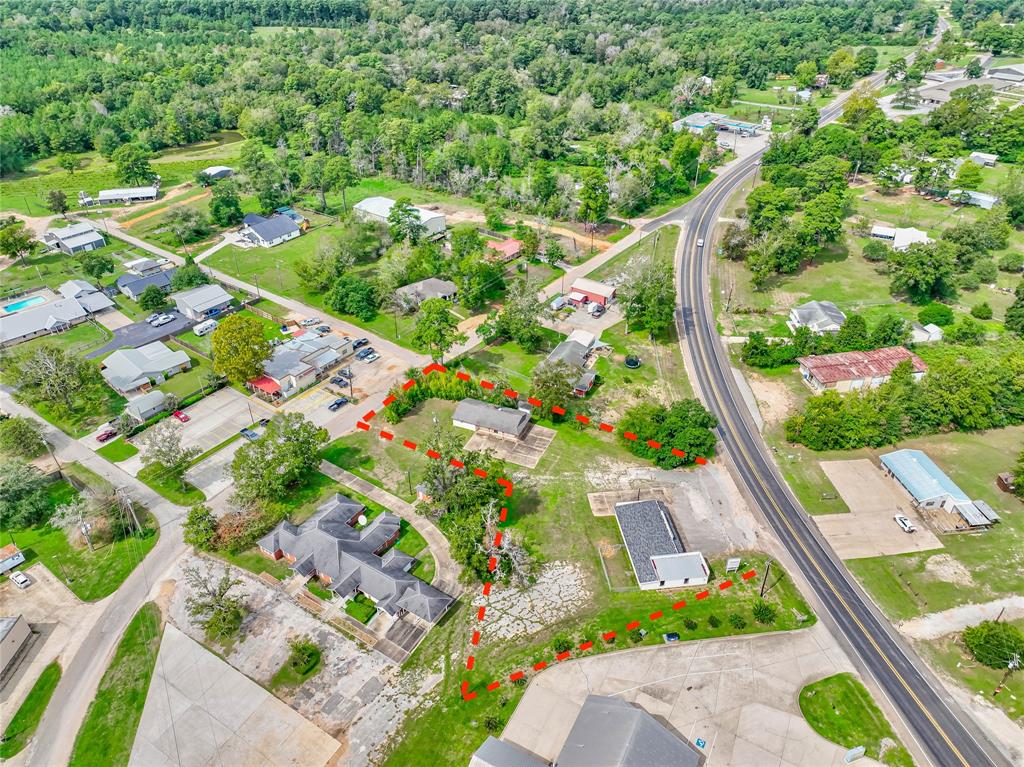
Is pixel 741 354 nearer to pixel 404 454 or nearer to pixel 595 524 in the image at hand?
pixel 595 524

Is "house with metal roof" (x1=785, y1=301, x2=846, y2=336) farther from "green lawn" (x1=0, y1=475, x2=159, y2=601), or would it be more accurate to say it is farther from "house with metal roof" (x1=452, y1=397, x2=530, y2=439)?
"green lawn" (x1=0, y1=475, x2=159, y2=601)

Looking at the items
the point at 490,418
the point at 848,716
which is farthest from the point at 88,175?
the point at 848,716

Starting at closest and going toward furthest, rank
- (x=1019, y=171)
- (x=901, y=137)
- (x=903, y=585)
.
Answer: (x=903, y=585) → (x=1019, y=171) → (x=901, y=137)

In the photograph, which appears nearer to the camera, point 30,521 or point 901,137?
point 30,521

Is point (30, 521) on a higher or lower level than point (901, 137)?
lower

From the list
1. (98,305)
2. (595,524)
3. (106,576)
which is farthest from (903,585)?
(98,305)

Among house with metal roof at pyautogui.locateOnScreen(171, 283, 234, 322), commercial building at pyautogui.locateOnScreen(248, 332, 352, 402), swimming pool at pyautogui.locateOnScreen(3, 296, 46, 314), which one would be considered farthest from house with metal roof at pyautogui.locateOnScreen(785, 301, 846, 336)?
swimming pool at pyautogui.locateOnScreen(3, 296, 46, 314)
